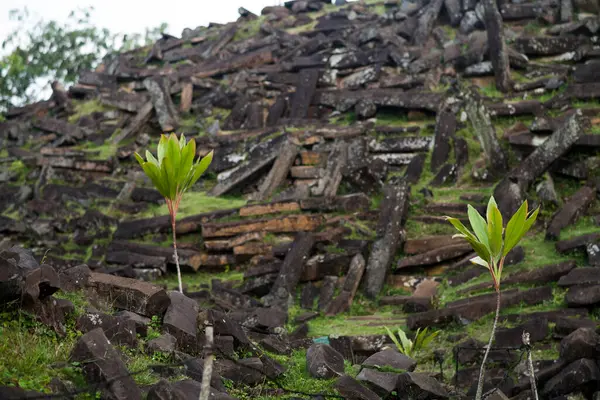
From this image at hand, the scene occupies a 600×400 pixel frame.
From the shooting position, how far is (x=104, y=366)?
5707 mm

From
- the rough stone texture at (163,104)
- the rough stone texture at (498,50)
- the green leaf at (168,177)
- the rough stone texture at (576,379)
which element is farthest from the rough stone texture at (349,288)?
the rough stone texture at (163,104)

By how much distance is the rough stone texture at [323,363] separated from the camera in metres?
7.46

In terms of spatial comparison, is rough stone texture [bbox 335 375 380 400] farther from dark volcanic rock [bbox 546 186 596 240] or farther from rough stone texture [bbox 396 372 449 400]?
dark volcanic rock [bbox 546 186 596 240]

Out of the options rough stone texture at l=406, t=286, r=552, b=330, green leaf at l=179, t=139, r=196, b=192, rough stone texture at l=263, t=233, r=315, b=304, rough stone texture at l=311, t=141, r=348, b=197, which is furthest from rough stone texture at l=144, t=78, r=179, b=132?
green leaf at l=179, t=139, r=196, b=192

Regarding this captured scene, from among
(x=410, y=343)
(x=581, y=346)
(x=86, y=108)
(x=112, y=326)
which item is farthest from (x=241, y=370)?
(x=86, y=108)

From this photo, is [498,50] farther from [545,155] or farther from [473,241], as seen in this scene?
[473,241]

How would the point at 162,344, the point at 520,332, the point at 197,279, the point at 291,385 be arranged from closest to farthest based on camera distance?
the point at 162,344 → the point at 291,385 → the point at 520,332 → the point at 197,279

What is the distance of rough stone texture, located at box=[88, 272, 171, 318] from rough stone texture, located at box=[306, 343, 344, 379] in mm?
1468

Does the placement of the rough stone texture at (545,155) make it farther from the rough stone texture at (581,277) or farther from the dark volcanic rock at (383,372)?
the dark volcanic rock at (383,372)

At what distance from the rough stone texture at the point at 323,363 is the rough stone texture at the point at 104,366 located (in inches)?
85.7

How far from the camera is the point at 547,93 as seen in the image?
17234 mm

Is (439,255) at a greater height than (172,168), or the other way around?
(172,168)

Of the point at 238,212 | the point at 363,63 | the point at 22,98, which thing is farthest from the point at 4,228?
the point at 22,98

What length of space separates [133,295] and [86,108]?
1723 centimetres
